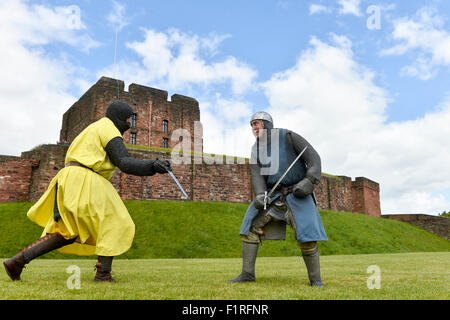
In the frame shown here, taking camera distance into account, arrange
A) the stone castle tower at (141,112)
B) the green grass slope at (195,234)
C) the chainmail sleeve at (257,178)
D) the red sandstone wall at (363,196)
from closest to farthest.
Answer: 1. the chainmail sleeve at (257,178)
2. the green grass slope at (195,234)
3. the stone castle tower at (141,112)
4. the red sandstone wall at (363,196)

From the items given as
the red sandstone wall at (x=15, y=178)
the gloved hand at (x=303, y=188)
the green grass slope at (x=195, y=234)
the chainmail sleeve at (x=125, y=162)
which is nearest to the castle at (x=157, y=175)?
the red sandstone wall at (x=15, y=178)

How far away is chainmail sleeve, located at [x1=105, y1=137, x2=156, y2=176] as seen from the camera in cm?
380

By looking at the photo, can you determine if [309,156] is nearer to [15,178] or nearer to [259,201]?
[259,201]

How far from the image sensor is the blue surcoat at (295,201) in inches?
147

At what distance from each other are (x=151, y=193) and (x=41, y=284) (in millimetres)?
18009

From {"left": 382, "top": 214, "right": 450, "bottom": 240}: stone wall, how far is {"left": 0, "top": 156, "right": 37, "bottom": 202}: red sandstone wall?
30.9m

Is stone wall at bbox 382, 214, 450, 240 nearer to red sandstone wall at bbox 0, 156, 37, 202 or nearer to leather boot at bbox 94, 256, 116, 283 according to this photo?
red sandstone wall at bbox 0, 156, 37, 202

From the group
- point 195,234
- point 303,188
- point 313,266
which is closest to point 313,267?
point 313,266

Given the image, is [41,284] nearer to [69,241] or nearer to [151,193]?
[69,241]

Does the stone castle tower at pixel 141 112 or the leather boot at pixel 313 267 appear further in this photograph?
the stone castle tower at pixel 141 112

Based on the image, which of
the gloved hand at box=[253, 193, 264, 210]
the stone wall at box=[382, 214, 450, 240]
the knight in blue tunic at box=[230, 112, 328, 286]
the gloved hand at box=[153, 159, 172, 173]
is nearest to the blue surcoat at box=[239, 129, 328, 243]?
the knight in blue tunic at box=[230, 112, 328, 286]

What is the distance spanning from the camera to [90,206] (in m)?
3.64

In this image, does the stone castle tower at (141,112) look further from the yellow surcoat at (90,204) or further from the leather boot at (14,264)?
the leather boot at (14,264)
